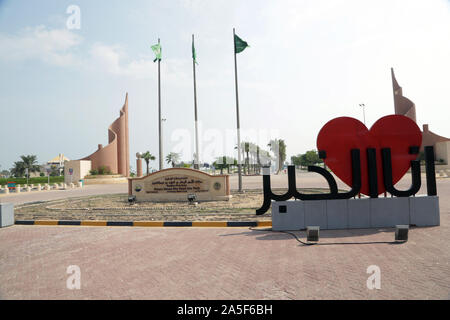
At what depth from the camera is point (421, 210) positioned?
766 cm

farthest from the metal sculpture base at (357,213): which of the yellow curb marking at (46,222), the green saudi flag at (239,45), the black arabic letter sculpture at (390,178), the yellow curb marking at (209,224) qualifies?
the green saudi flag at (239,45)

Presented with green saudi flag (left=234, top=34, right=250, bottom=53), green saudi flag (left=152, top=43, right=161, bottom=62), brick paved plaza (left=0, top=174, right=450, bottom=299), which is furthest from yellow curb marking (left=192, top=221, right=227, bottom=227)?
green saudi flag (left=152, top=43, right=161, bottom=62)

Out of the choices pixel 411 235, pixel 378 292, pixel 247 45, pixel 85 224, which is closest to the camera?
pixel 378 292

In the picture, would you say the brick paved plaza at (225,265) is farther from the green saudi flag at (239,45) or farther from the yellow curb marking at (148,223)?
the green saudi flag at (239,45)

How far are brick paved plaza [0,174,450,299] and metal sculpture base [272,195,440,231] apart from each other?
0.44 m

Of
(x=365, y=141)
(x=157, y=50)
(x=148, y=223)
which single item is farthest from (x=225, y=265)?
(x=157, y=50)

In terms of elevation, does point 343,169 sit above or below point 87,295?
above

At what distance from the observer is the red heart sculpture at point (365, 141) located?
7996mm

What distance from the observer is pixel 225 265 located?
15.9 ft

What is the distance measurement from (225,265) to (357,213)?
4822 mm

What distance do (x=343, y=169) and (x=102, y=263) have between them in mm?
6817

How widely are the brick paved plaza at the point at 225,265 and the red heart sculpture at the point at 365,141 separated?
72.3 inches
